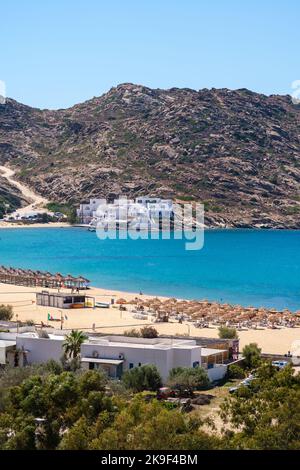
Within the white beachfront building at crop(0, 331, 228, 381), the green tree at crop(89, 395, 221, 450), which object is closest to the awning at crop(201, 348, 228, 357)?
the white beachfront building at crop(0, 331, 228, 381)

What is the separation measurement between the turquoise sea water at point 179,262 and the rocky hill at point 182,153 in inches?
347

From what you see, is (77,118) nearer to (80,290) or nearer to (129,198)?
(129,198)

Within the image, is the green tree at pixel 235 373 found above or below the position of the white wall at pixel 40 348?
below

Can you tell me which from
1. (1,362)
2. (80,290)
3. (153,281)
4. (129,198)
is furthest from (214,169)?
(1,362)

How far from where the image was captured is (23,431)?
14.1 m

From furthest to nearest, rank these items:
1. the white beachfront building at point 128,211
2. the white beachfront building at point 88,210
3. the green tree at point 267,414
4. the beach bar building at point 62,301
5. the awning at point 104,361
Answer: the white beachfront building at point 88,210 → the white beachfront building at point 128,211 → the beach bar building at point 62,301 → the awning at point 104,361 → the green tree at point 267,414

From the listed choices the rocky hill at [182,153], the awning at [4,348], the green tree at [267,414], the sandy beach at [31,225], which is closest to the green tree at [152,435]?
the green tree at [267,414]

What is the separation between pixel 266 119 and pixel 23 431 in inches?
6170

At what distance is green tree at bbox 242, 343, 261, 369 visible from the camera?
26062 millimetres

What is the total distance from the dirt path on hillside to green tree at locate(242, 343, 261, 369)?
112610mm

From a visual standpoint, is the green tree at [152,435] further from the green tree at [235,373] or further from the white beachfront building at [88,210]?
the white beachfront building at [88,210]

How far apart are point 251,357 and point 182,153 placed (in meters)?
120

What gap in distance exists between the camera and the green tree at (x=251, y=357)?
2606 cm

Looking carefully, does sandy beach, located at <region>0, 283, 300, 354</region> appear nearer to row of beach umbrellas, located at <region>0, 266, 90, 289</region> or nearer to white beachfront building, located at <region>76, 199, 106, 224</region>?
row of beach umbrellas, located at <region>0, 266, 90, 289</region>
